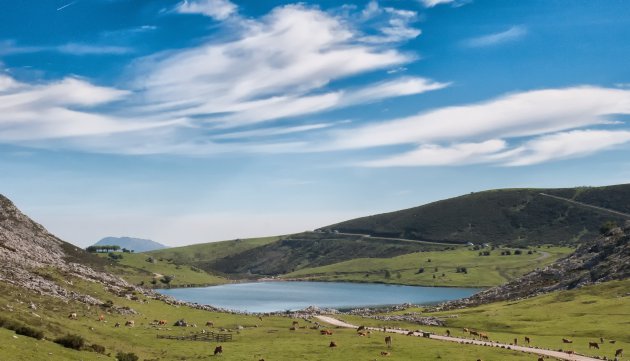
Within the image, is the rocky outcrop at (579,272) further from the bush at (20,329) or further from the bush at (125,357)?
the bush at (20,329)

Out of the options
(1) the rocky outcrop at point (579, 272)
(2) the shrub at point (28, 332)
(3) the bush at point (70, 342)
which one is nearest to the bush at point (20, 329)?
(2) the shrub at point (28, 332)

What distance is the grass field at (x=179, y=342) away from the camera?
5309 cm

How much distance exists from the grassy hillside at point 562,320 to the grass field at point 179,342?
1665cm

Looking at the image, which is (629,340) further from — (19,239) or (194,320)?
(19,239)

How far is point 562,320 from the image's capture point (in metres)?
92.2

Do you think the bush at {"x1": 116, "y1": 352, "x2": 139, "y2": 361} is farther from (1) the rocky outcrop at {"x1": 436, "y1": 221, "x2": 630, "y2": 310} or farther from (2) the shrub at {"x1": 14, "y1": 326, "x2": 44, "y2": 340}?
(1) the rocky outcrop at {"x1": 436, "y1": 221, "x2": 630, "y2": 310}

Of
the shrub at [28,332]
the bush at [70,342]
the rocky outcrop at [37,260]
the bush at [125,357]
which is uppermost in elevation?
the rocky outcrop at [37,260]

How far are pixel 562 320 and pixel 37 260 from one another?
9852 centimetres

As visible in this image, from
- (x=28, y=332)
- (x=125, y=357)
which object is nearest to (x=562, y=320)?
(x=125, y=357)

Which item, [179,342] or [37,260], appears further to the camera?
[37,260]

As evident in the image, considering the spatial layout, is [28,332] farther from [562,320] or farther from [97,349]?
[562,320]

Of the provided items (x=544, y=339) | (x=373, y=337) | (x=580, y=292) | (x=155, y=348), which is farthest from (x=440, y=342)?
(x=580, y=292)

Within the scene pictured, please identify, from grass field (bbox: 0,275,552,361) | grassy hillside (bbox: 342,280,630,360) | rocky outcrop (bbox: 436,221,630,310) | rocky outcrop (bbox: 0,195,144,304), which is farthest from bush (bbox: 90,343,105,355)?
rocky outcrop (bbox: 436,221,630,310)

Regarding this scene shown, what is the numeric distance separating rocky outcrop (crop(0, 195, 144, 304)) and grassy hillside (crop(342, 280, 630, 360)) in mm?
54311
